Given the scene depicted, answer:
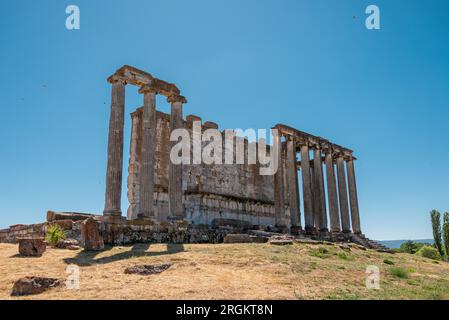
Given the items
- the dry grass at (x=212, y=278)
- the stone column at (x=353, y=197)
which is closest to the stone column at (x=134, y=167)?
the dry grass at (x=212, y=278)

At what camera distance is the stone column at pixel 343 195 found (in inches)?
1351

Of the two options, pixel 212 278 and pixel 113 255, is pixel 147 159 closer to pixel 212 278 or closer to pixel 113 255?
pixel 113 255

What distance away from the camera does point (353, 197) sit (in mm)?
36062

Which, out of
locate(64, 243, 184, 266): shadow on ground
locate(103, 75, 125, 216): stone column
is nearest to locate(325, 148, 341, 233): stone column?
locate(64, 243, 184, 266): shadow on ground

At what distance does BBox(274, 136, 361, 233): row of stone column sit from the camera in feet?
99.3

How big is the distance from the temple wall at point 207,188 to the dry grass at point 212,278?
1262 cm

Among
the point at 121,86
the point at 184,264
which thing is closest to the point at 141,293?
the point at 184,264

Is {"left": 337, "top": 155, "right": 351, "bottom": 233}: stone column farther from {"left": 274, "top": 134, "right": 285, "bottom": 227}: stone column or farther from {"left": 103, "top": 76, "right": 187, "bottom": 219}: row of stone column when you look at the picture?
{"left": 103, "top": 76, "right": 187, "bottom": 219}: row of stone column

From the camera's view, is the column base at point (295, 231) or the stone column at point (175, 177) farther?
the column base at point (295, 231)

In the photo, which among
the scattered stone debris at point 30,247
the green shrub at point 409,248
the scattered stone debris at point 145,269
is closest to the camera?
the scattered stone debris at point 145,269

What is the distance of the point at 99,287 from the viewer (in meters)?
9.53

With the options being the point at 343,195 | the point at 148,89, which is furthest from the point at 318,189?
the point at 148,89

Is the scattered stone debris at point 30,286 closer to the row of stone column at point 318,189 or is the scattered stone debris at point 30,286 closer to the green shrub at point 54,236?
the green shrub at point 54,236

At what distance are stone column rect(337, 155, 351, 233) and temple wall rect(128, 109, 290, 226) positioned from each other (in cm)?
683
